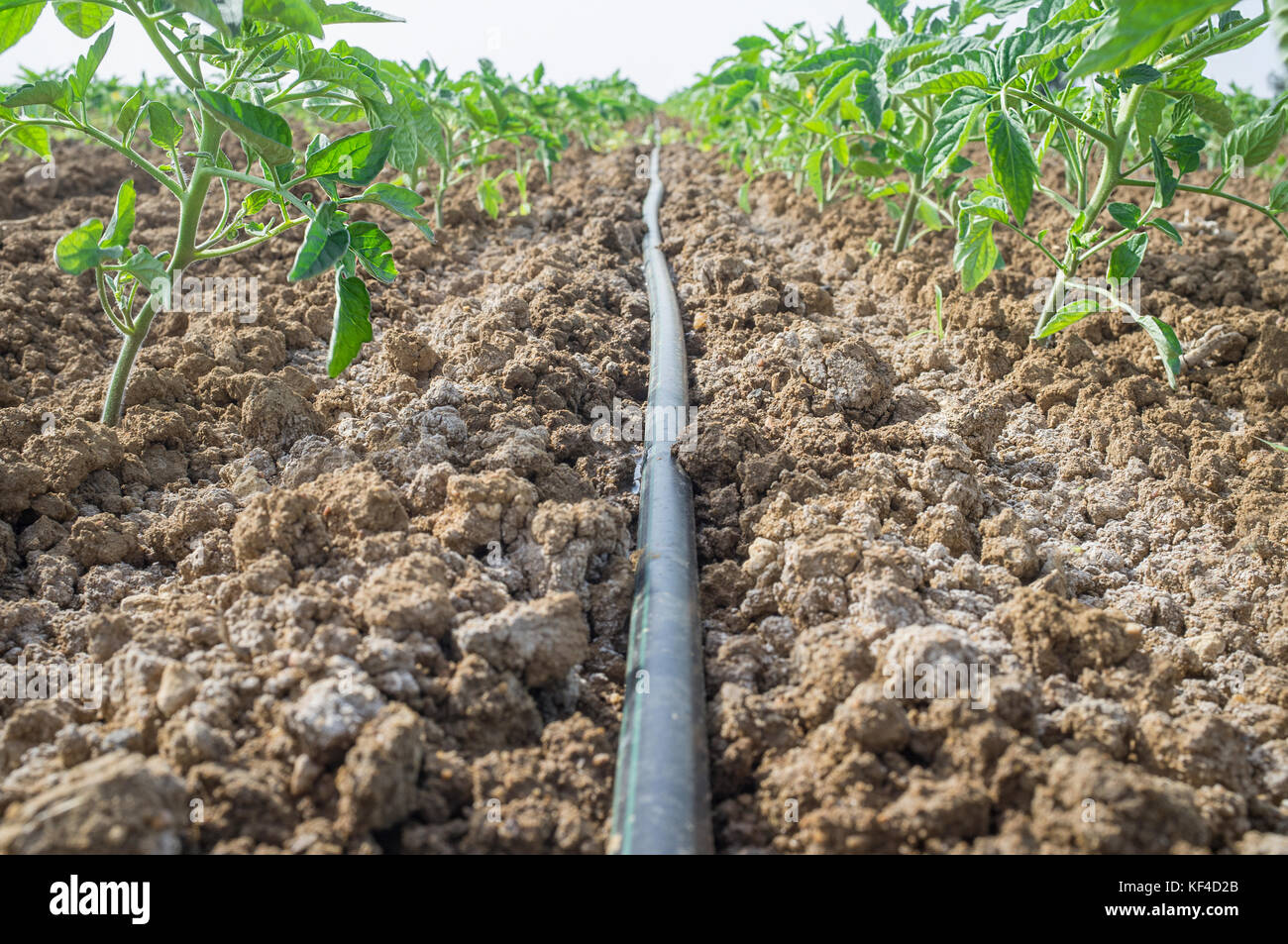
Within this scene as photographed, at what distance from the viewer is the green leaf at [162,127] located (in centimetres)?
156

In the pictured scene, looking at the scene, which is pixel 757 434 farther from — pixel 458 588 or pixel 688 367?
pixel 458 588

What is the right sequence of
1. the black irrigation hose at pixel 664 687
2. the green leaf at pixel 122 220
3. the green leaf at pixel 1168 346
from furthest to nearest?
the green leaf at pixel 1168 346 → the green leaf at pixel 122 220 → the black irrigation hose at pixel 664 687

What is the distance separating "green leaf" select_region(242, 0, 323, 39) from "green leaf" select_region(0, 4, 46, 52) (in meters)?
0.39

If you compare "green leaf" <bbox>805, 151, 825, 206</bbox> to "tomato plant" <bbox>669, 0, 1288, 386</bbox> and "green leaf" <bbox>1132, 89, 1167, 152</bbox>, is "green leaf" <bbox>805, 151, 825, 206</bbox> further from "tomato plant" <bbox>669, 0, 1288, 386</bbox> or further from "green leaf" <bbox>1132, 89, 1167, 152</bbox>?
"green leaf" <bbox>1132, 89, 1167, 152</bbox>

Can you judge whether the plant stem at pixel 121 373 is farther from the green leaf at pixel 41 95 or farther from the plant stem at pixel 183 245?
the green leaf at pixel 41 95

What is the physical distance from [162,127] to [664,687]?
1.48 m

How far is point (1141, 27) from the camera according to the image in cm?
104

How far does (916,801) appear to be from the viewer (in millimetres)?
979

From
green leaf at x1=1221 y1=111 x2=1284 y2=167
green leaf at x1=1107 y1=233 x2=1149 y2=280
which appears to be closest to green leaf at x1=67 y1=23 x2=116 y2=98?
green leaf at x1=1107 y1=233 x2=1149 y2=280

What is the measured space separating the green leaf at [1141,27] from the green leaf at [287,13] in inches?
49.3

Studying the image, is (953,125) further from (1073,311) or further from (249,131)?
(249,131)

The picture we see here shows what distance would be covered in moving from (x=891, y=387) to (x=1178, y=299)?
1.18 meters

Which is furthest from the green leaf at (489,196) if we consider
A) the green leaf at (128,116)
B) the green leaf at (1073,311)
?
the green leaf at (1073,311)
